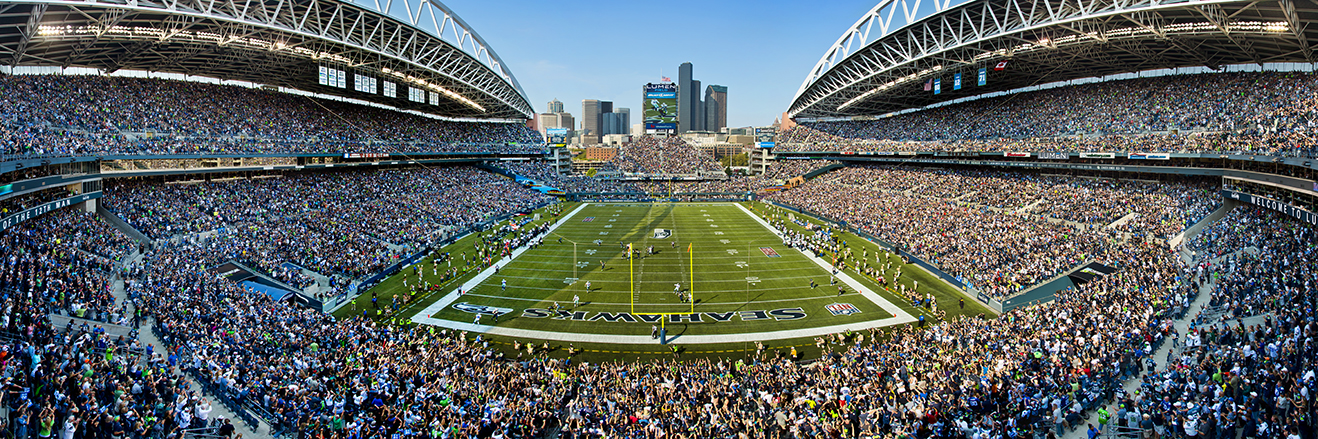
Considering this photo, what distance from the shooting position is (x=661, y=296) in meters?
26.4

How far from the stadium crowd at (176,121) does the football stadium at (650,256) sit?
0.28 m

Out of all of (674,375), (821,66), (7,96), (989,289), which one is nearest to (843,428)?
(674,375)

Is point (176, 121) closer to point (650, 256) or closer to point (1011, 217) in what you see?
point (650, 256)

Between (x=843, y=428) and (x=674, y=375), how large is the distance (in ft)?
16.2

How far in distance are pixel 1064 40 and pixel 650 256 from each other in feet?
96.4

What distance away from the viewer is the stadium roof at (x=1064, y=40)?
27453 millimetres

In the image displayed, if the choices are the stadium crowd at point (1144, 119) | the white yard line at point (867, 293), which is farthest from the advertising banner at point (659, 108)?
the white yard line at point (867, 293)

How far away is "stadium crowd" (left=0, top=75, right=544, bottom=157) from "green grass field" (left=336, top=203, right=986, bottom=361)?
17572 millimetres

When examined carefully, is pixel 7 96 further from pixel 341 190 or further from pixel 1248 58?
pixel 1248 58

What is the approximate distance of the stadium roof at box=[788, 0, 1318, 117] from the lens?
90.1 feet

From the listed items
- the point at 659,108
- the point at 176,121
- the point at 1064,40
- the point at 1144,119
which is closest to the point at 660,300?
the point at 1064,40

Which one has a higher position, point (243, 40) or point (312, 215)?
point (243, 40)

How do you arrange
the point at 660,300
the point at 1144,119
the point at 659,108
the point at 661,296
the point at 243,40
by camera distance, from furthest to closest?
the point at 659,108
the point at 1144,119
the point at 243,40
the point at 661,296
the point at 660,300

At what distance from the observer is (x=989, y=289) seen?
24484mm
